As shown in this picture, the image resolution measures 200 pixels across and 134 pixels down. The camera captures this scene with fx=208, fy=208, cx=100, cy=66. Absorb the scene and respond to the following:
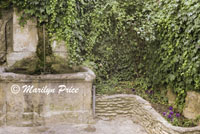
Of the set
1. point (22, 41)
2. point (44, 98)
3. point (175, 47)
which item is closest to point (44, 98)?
point (44, 98)

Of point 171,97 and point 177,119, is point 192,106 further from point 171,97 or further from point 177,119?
point 171,97

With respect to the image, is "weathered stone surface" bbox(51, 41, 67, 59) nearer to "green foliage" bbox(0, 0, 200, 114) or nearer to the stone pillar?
"green foliage" bbox(0, 0, 200, 114)

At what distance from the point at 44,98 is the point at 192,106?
2.83 metres

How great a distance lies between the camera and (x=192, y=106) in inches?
149

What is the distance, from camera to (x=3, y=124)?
4113 millimetres

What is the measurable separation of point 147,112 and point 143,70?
5.55 feet

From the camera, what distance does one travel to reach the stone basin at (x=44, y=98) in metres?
4.09

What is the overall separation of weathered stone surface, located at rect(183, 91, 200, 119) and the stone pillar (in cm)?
360

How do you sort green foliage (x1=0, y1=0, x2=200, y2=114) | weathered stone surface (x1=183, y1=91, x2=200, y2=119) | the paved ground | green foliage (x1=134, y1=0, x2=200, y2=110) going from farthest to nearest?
the paved ground → green foliage (x1=0, y1=0, x2=200, y2=114) → weathered stone surface (x1=183, y1=91, x2=200, y2=119) → green foliage (x1=134, y1=0, x2=200, y2=110)

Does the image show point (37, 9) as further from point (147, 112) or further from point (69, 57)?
point (147, 112)

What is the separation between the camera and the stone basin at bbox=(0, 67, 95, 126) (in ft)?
13.4

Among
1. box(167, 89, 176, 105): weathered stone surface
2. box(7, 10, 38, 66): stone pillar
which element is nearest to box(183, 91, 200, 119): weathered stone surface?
box(167, 89, 176, 105): weathered stone surface

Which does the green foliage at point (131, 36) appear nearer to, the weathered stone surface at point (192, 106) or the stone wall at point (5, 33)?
the weathered stone surface at point (192, 106)

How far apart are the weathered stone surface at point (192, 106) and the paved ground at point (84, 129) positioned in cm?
90
